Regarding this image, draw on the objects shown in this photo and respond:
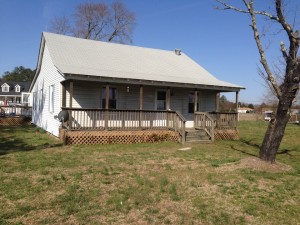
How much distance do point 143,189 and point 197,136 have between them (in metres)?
9.32

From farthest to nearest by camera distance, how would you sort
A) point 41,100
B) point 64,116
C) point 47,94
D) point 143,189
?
point 41,100 < point 47,94 < point 64,116 < point 143,189

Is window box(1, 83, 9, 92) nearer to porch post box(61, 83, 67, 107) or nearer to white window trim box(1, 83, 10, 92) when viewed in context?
white window trim box(1, 83, 10, 92)

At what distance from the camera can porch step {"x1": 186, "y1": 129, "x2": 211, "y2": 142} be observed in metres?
15.4

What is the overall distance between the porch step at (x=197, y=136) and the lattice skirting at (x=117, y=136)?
64 cm

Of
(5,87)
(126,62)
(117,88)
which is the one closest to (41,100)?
(126,62)

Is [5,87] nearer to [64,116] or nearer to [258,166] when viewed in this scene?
[64,116]

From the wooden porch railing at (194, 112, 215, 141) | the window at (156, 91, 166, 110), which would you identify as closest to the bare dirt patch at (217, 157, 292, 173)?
the wooden porch railing at (194, 112, 215, 141)

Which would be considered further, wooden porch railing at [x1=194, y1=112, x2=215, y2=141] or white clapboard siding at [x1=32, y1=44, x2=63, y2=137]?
white clapboard siding at [x1=32, y1=44, x2=63, y2=137]

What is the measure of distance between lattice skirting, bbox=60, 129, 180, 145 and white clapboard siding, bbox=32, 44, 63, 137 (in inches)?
97.5

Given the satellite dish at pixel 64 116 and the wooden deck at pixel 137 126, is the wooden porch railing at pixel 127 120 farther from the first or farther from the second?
the satellite dish at pixel 64 116

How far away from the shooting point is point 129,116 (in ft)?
54.6

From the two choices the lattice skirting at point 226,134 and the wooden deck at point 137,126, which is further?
the lattice skirting at point 226,134

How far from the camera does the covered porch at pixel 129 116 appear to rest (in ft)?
45.8

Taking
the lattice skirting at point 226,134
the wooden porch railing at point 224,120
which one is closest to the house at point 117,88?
the wooden porch railing at point 224,120
